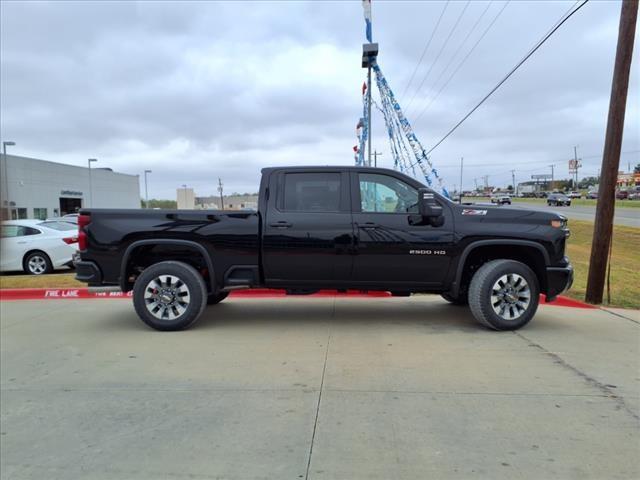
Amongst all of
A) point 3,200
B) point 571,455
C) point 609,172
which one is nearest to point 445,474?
point 571,455

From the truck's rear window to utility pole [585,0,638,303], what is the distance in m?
4.24

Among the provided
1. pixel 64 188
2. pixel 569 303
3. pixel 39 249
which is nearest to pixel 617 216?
pixel 569 303

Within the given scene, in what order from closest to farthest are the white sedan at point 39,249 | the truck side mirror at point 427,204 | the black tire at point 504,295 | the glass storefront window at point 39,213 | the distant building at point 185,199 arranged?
1. the truck side mirror at point 427,204
2. the black tire at point 504,295
3. the white sedan at point 39,249
4. the distant building at point 185,199
5. the glass storefront window at point 39,213

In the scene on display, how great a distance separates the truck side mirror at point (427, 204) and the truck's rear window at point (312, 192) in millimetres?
1003

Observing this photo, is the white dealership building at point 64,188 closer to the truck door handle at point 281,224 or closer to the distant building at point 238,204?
the distant building at point 238,204

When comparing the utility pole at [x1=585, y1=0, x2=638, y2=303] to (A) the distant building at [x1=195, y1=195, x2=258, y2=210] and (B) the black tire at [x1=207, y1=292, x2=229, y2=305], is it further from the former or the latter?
(B) the black tire at [x1=207, y1=292, x2=229, y2=305]

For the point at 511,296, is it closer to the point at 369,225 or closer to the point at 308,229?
Answer: the point at 369,225

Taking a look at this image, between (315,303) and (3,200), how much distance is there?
6.89 metres

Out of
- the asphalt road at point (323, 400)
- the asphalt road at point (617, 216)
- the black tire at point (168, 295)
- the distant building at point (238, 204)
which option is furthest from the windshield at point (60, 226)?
the asphalt road at point (617, 216)

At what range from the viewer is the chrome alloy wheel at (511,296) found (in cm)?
577

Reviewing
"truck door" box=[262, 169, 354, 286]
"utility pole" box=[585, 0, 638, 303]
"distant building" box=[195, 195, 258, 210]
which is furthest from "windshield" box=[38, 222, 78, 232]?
"utility pole" box=[585, 0, 638, 303]

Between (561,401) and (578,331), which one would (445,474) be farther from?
(578,331)

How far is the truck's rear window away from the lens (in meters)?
6.01

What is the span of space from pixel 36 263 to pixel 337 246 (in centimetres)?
890
